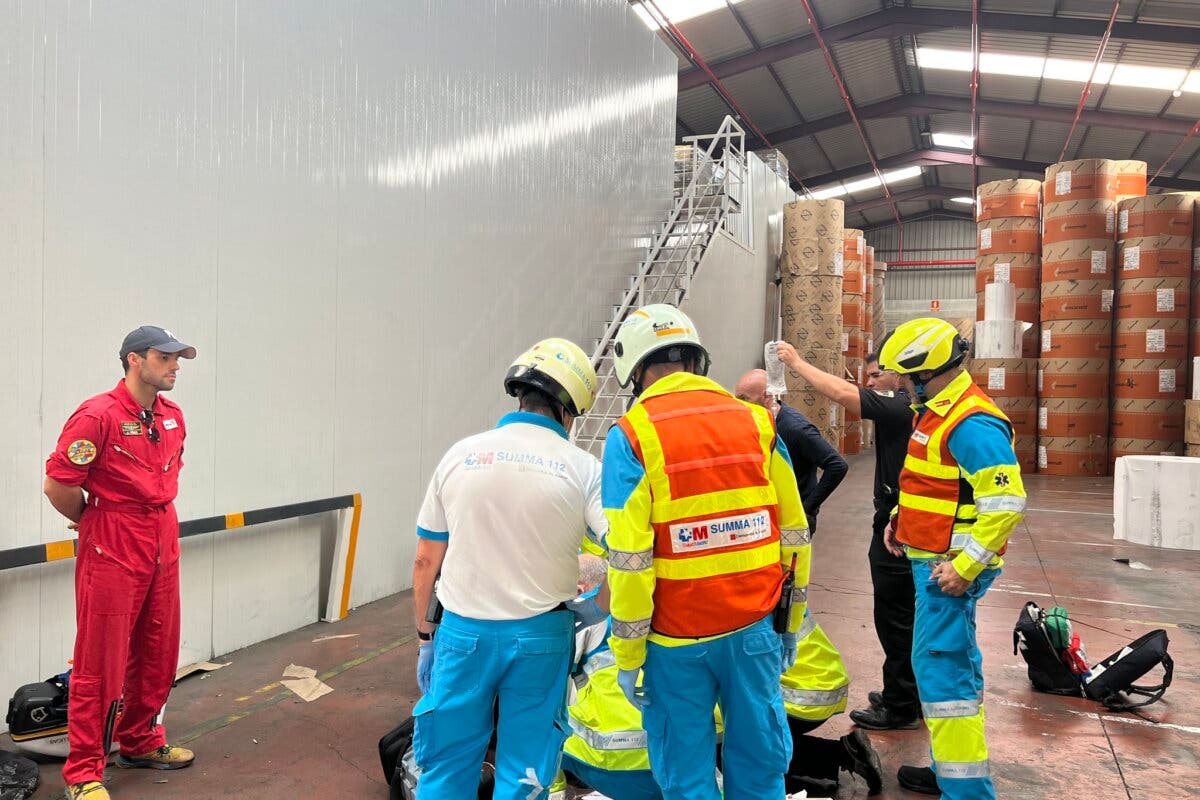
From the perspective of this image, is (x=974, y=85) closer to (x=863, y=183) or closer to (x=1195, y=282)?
(x=1195, y=282)

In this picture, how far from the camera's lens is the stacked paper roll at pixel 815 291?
1484 cm

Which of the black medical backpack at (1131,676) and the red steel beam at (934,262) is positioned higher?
the red steel beam at (934,262)

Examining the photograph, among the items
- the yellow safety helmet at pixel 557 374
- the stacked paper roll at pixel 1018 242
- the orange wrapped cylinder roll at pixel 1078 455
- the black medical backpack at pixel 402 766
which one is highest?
the stacked paper roll at pixel 1018 242

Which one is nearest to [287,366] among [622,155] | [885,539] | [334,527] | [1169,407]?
[334,527]

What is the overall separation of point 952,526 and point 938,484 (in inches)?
6.8

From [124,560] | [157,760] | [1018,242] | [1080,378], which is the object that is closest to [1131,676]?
[157,760]

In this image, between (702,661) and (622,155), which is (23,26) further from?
(622,155)

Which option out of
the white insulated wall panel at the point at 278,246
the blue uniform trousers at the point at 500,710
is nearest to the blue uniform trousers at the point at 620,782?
the blue uniform trousers at the point at 500,710

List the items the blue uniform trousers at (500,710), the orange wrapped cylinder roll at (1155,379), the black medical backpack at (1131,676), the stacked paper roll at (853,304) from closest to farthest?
the blue uniform trousers at (500,710), the black medical backpack at (1131,676), the orange wrapped cylinder roll at (1155,379), the stacked paper roll at (853,304)

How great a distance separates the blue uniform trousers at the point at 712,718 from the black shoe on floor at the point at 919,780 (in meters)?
1.43

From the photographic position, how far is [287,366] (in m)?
5.25

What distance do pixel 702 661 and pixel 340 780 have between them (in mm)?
2075

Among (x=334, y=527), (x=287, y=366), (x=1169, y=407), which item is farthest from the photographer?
(x=1169, y=407)

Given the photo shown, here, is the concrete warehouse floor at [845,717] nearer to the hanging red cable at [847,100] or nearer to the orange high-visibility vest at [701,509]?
the orange high-visibility vest at [701,509]
